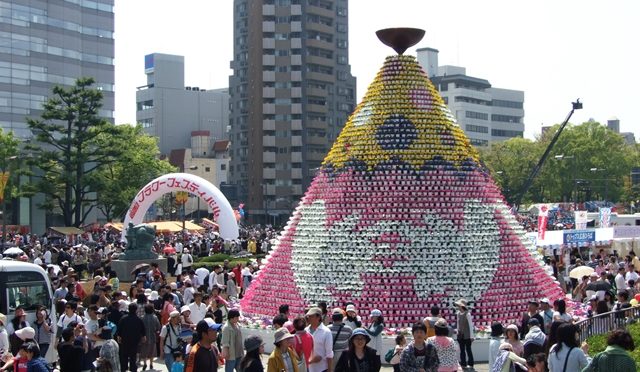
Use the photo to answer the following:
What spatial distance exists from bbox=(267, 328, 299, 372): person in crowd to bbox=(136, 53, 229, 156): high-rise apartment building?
377 feet

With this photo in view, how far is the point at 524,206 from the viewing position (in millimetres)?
99688

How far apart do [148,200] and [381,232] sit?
2613cm

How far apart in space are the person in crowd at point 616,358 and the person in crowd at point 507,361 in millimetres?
1855

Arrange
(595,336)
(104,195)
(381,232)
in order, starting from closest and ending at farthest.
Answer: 1. (595,336)
2. (381,232)
3. (104,195)

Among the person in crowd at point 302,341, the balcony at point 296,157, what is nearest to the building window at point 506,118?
the balcony at point 296,157

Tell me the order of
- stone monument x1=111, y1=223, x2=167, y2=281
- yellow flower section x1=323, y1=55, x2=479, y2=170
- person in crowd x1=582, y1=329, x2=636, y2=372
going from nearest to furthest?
1. person in crowd x1=582, y1=329, x2=636, y2=372
2. yellow flower section x1=323, y1=55, x2=479, y2=170
3. stone monument x1=111, y1=223, x2=167, y2=281

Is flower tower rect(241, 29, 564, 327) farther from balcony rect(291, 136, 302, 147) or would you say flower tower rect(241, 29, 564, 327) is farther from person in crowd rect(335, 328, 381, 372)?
balcony rect(291, 136, 302, 147)

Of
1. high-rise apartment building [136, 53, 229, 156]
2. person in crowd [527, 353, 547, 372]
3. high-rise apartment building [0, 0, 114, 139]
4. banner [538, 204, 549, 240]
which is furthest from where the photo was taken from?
high-rise apartment building [136, 53, 229, 156]

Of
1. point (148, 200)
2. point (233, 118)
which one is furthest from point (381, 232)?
point (233, 118)

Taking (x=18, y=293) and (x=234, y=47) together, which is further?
(x=234, y=47)

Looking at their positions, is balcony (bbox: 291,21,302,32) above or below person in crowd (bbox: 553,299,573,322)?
above

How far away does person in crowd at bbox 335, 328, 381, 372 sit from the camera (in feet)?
33.9

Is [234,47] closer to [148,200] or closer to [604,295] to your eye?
[148,200]

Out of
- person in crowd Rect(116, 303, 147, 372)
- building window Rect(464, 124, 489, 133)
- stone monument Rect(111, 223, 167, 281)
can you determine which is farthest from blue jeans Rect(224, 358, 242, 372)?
building window Rect(464, 124, 489, 133)
